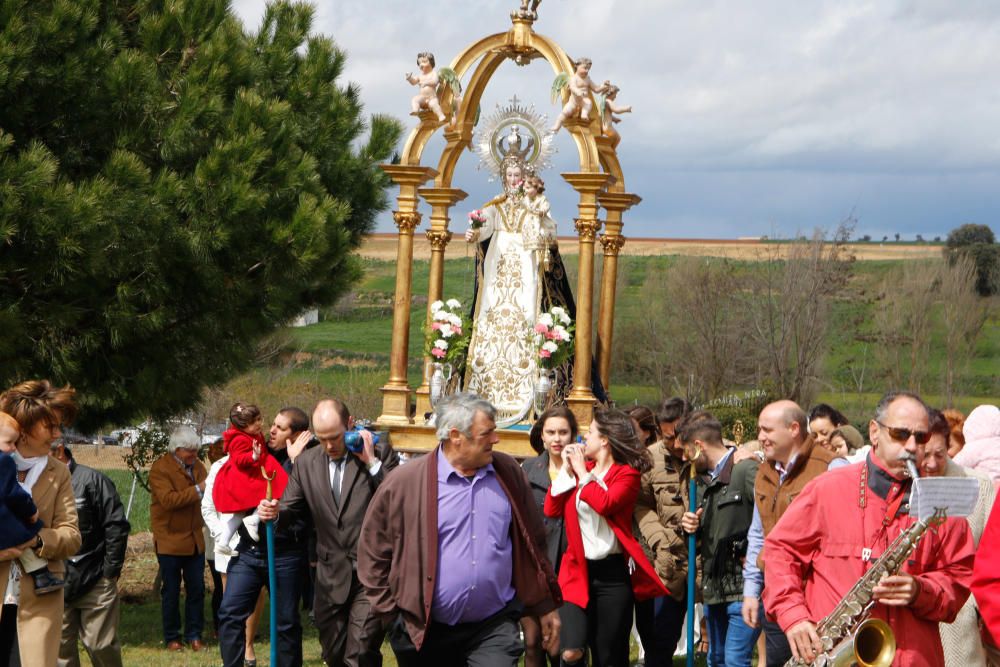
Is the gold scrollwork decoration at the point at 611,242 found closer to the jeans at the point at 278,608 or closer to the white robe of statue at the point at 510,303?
the white robe of statue at the point at 510,303

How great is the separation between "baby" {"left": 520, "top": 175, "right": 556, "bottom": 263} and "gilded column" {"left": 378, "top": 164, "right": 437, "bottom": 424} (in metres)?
1.09

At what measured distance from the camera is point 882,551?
17.2 ft

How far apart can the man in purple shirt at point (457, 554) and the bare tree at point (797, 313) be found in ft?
97.8

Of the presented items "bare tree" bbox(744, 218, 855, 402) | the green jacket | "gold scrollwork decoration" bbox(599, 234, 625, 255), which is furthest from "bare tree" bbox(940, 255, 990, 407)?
the green jacket

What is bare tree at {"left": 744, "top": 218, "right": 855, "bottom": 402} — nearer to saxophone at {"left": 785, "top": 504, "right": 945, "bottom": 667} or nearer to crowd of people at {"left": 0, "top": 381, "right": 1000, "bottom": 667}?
crowd of people at {"left": 0, "top": 381, "right": 1000, "bottom": 667}

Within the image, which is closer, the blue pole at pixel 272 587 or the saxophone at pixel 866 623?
the saxophone at pixel 866 623

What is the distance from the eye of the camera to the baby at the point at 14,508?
22.5 feet

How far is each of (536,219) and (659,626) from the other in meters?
7.36

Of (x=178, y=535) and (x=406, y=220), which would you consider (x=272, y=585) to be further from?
(x=406, y=220)

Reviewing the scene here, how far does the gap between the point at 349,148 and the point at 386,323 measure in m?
49.1

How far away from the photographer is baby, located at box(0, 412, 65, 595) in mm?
6869

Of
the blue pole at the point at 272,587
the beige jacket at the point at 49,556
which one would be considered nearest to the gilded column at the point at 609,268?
the blue pole at the point at 272,587

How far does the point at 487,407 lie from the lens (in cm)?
678

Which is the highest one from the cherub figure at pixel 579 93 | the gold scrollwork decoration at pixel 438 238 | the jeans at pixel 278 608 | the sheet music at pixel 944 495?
the cherub figure at pixel 579 93
